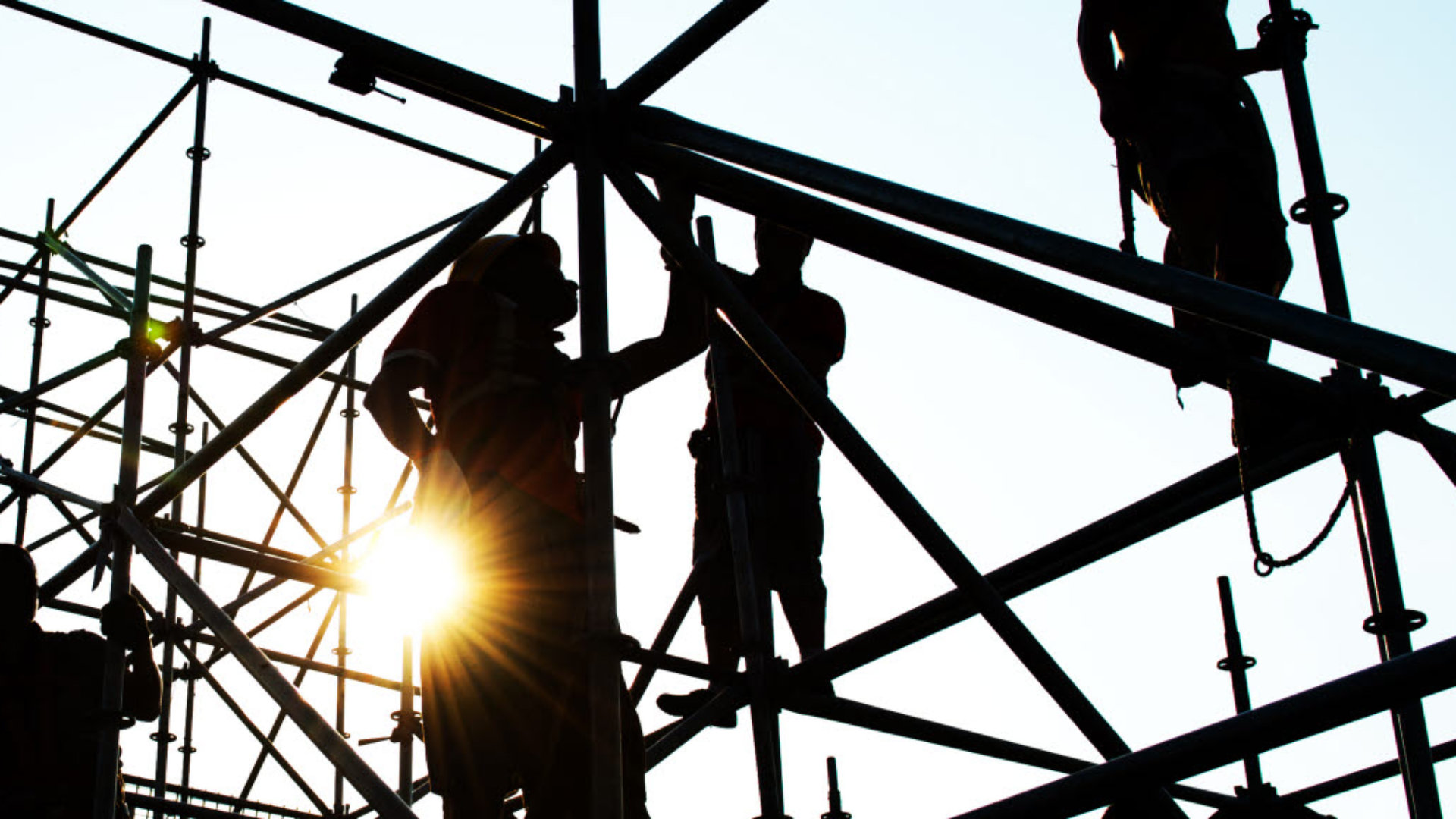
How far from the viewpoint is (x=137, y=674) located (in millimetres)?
4961

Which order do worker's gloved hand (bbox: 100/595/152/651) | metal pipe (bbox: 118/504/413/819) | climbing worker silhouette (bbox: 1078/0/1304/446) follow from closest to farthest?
metal pipe (bbox: 118/504/413/819) < climbing worker silhouette (bbox: 1078/0/1304/446) < worker's gloved hand (bbox: 100/595/152/651)

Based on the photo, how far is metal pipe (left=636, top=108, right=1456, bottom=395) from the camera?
2.31 m

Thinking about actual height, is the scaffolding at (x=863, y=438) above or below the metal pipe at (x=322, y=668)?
A: below

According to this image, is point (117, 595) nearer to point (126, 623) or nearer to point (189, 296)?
point (126, 623)

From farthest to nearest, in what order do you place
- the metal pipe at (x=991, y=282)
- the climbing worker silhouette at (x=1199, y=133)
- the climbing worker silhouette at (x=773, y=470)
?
the climbing worker silhouette at (x=773, y=470), the climbing worker silhouette at (x=1199, y=133), the metal pipe at (x=991, y=282)

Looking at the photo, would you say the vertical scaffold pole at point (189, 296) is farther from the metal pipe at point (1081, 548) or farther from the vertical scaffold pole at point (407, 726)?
the metal pipe at point (1081, 548)

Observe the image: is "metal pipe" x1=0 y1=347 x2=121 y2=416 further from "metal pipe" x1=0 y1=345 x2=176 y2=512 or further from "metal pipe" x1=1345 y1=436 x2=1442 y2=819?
"metal pipe" x1=1345 y1=436 x2=1442 y2=819

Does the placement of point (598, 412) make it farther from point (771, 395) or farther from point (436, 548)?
point (771, 395)

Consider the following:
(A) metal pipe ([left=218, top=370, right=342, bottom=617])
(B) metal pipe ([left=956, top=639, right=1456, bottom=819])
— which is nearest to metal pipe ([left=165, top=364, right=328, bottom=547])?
(A) metal pipe ([left=218, top=370, right=342, bottom=617])

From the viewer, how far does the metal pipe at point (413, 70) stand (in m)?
3.84

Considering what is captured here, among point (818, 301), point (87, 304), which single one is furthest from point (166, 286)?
point (818, 301)

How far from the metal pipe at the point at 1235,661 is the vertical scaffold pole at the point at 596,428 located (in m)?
2.69

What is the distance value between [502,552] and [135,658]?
5.15 ft

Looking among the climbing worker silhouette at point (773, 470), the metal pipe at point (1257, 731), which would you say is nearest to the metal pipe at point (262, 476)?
the climbing worker silhouette at point (773, 470)
